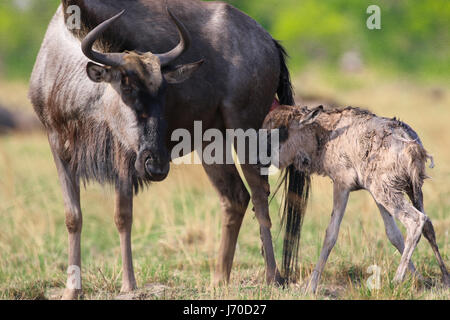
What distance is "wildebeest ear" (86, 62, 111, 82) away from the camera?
503 centimetres

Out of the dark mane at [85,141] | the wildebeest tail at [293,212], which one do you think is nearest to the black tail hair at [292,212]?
the wildebeest tail at [293,212]

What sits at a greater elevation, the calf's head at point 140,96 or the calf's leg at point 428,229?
the calf's head at point 140,96

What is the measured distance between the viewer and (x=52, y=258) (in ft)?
24.1

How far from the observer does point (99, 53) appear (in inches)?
199

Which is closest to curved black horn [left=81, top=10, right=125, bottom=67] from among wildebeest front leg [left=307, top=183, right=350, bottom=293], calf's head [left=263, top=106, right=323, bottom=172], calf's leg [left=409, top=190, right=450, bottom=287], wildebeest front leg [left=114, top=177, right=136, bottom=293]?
wildebeest front leg [left=114, top=177, right=136, bottom=293]

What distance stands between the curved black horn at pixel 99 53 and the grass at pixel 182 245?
117 cm

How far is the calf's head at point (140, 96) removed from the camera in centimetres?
499

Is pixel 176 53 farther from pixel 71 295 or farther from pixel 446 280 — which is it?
pixel 446 280

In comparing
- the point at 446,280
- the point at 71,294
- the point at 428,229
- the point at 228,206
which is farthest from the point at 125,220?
the point at 446,280

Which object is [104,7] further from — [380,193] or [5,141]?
[5,141]

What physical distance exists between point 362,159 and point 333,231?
0.57 m

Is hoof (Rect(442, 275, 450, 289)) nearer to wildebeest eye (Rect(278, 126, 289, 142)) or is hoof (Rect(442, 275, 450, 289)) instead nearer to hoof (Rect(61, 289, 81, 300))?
wildebeest eye (Rect(278, 126, 289, 142))

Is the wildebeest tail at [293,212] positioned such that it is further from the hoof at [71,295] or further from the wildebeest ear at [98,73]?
the wildebeest ear at [98,73]

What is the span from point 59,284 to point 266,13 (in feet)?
136
